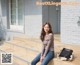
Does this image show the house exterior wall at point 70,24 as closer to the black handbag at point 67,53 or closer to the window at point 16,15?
the black handbag at point 67,53

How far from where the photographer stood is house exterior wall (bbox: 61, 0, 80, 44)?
31.6 ft

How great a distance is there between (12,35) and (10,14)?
145 cm

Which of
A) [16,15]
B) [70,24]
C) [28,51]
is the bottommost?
[28,51]

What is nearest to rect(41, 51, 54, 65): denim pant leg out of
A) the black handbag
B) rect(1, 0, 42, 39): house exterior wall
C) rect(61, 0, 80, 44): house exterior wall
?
the black handbag

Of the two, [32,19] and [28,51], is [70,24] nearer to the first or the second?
[28,51]

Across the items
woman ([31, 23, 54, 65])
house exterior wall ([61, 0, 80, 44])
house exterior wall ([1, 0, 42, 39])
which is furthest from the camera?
house exterior wall ([1, 0, 42, 39])

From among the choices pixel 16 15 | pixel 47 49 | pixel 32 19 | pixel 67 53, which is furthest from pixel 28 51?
pixel 16 15

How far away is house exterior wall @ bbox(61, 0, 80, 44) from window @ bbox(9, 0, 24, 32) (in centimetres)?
417

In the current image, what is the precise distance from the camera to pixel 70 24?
391 inches

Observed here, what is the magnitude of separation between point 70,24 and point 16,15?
17.2 ft

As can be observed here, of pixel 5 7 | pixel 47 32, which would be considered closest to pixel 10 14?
pixel 5 7

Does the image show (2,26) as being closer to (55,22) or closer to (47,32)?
(55,22)

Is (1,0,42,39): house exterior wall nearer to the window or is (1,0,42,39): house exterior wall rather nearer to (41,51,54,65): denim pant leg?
the window

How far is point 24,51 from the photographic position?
33.5ft
